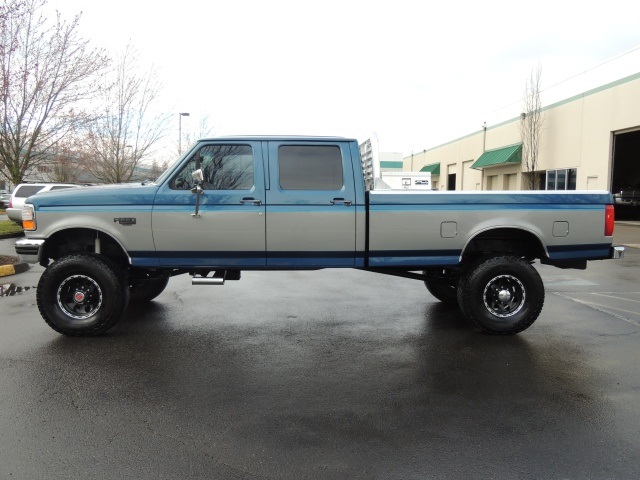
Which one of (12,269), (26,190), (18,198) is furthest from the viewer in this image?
(26,190)

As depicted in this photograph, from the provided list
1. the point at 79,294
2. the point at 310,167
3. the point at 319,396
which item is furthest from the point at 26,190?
the point at 319,396

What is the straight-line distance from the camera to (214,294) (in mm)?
8031

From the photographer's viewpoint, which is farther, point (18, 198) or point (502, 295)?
point (18, 198)

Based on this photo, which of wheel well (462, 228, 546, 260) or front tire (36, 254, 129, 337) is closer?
front tire (36, 254, 129, 337)

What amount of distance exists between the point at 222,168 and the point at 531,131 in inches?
1082

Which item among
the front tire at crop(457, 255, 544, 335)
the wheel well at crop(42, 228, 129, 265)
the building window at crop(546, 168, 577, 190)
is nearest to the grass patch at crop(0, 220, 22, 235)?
the wheel well at crop(42, 228, 129, 265)

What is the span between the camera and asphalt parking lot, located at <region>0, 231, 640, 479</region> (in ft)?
9.90

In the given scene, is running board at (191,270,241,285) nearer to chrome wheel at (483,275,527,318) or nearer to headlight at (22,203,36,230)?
headlight at (22,203,36,230)

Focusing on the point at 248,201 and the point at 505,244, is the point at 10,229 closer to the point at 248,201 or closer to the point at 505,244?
the point at 248,201

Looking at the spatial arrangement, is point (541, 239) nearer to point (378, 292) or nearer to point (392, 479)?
point (378, 292)

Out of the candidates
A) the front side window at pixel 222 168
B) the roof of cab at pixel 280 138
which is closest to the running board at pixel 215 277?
the front side window at pixel 222 168

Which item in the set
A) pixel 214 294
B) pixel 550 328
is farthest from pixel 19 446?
pixel 550 328

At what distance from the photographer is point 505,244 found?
598 centimetres

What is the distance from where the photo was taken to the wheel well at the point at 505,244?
5.73 meters
